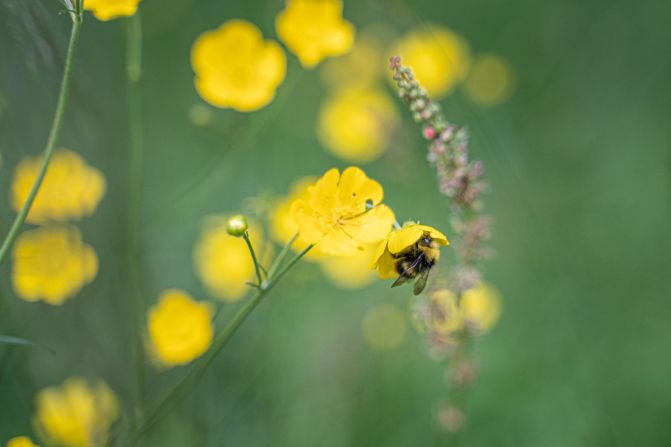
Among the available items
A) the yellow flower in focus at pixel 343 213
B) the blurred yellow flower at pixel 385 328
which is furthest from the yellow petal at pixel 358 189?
the blurred yellow flower at pixel 385 328

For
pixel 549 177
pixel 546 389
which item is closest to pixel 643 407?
pixel 546 389

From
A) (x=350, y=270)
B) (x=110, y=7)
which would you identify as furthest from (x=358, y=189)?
(x=350, y=270)

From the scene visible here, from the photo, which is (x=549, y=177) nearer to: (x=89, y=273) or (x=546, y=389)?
(x=546, y=389)

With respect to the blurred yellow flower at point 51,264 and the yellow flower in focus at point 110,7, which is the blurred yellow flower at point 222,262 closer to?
the blurred yellow flower at point 51,264

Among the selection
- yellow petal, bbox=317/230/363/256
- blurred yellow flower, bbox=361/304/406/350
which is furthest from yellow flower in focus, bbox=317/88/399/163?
yellow petal, bbox=317/230/363/256

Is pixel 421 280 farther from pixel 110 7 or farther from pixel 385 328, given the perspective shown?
pixel 385 328

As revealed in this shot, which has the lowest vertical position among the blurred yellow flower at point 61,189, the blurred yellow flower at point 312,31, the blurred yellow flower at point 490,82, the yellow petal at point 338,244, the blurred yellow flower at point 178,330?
the blurred yellow flower at point 178,330

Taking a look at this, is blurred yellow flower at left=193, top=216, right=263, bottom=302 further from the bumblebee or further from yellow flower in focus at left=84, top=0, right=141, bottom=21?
the bumblebee
